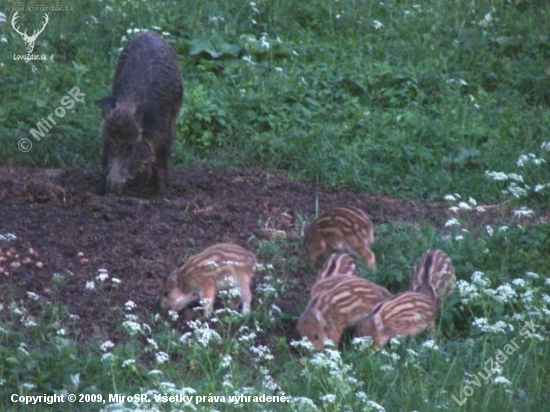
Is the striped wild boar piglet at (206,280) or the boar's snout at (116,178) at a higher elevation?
the striped wild boar piglet at (206,280)

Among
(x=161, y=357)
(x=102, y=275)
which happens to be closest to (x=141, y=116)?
(x=102, y=275)

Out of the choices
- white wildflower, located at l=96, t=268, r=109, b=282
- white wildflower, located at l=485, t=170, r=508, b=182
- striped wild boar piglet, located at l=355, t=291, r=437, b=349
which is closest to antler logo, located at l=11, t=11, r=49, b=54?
white wildflower, located at l=485, t=170, r=508, b=182

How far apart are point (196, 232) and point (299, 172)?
7.33 ft

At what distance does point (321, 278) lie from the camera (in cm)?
839

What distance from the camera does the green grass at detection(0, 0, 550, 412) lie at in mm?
6996

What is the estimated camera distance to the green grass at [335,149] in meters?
7.00

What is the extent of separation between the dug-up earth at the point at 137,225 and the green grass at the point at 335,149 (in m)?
0.21

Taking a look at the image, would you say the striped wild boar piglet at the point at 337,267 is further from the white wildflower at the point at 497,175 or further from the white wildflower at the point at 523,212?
the white wildflower at the point at 497,175

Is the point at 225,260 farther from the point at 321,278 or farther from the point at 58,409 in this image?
the point at 58,409

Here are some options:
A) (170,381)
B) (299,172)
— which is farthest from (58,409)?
(299,172)

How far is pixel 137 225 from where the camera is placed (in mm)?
9453

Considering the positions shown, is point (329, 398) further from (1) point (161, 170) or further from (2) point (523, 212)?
(1) point (161, 170)

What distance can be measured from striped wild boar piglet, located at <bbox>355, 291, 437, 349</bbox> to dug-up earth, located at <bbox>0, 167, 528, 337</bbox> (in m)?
0.51

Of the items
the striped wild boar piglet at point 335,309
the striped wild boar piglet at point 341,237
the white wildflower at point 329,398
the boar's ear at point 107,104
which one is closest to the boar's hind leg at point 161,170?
the boar's ear at point 107,104
